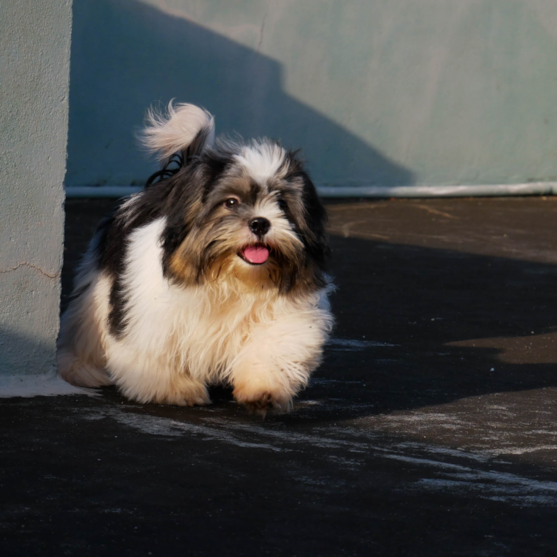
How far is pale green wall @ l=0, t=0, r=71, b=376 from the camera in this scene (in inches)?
152

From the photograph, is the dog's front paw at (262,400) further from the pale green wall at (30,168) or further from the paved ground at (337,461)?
the pale green wall at (30,168)

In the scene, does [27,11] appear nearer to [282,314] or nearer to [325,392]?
[282,314]

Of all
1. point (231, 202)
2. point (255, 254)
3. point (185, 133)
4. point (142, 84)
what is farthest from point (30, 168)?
point (142, 84)

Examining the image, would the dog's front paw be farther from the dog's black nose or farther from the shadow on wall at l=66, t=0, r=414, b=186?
the shadow on wall at l=66, t=0, r=414, b=186

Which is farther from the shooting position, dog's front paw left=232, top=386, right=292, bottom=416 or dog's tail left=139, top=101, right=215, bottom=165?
dog's tail left=139, top=101, right=215, bottom=165

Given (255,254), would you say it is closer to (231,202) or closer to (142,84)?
(231,202)

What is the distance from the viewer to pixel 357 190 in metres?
11.6

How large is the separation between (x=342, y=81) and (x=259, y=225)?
8122mm

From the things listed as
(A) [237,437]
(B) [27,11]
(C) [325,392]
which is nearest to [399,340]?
(C) [325,392]

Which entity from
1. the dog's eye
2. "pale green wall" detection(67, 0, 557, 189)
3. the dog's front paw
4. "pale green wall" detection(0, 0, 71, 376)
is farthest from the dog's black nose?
"pale green wall" detection(67, 0, 557, 189)

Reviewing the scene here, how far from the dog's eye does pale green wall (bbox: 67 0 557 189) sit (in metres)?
7.47

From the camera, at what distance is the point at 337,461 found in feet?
10.6

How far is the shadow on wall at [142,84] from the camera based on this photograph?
10633 millimetres

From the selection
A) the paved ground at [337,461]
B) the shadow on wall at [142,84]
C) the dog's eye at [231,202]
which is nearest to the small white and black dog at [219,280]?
the dog's eye at [231,202]
